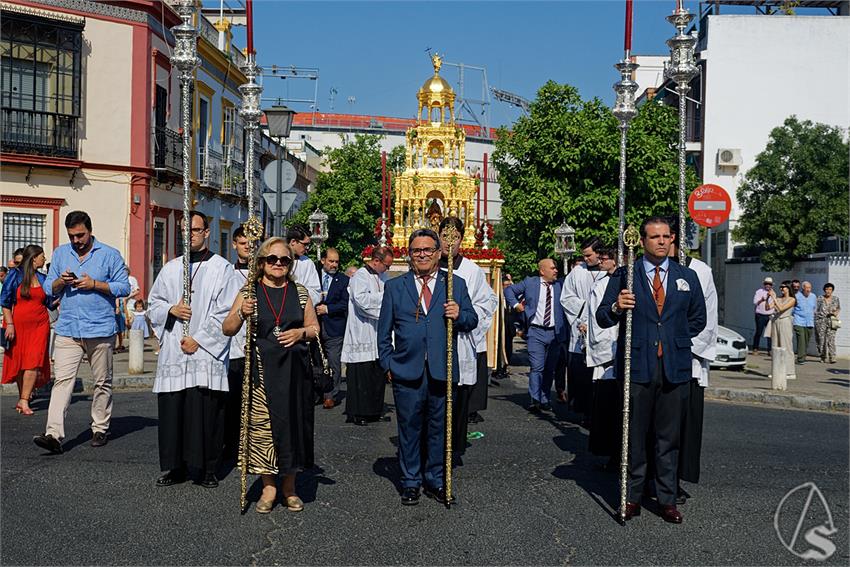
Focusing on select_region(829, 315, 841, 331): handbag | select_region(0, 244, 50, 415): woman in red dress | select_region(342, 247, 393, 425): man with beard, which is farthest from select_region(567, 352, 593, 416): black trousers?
select_region(829, 315, 841, 331): handbag

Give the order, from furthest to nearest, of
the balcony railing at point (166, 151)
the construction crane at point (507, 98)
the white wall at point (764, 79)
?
the construction crane at point (507, 98), the white wall at point (764, 79), the balcony railing at point (166, 151)

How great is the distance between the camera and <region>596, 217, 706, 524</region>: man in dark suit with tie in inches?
245

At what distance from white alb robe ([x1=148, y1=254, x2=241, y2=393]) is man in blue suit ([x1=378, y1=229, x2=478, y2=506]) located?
1.21m

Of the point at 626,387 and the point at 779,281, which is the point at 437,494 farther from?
the point at 779,281

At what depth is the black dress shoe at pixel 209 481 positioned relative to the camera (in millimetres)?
6961

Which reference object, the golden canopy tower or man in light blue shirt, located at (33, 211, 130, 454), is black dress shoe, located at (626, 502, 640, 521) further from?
the golden canopy tower

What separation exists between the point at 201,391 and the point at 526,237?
64.6ft

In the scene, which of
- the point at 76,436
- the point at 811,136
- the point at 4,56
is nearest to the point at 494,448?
the point at 76,436

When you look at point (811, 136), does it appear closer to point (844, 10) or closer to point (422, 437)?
point (844, 10)

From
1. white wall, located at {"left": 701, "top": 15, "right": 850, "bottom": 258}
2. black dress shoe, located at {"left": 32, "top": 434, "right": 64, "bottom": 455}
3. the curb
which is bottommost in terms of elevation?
the curb

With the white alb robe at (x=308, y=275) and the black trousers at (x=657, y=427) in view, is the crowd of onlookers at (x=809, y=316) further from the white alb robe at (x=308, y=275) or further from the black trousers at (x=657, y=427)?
the black trousers at (x=657, y=427)

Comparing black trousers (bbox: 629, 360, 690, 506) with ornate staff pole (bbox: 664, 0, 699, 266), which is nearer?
black trousers (bbox: 629, 360, 690, 506)

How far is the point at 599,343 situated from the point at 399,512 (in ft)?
10.1

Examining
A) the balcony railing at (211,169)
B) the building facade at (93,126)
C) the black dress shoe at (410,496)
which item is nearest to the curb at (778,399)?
the black dress shoe at (410,496)
